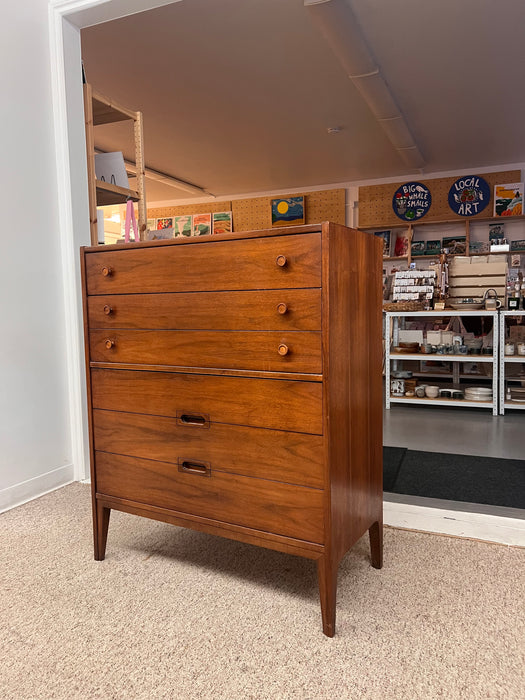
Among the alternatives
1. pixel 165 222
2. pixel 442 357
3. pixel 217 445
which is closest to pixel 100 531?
pixel 217 445

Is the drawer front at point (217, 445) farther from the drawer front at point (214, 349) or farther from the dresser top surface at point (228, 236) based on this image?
the dresser top surface at point (228, 236)

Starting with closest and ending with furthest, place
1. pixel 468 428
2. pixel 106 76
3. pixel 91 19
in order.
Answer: pixel 91 19, pixel 468 428, pixel 106 76

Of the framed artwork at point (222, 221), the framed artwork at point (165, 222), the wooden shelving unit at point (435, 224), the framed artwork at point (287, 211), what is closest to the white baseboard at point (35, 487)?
the wooden shelving unit at point (435, 224)

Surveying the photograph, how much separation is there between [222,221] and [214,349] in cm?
790

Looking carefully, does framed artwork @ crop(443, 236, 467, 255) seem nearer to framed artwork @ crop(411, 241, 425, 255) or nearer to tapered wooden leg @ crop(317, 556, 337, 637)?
framed artwork @ crop(411, 241, 425, 255)

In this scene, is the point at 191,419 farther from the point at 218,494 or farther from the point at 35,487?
the point at 35,487

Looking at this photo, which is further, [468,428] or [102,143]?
[102,143]

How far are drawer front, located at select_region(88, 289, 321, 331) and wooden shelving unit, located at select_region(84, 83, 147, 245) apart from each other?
1.15 m

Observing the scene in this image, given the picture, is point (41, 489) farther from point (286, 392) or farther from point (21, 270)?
point (286, 392)

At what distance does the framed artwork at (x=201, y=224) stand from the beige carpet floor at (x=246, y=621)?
7697 mm

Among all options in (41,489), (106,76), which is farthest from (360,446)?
(106,76)

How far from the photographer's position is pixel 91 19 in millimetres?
2613

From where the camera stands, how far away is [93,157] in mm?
2756

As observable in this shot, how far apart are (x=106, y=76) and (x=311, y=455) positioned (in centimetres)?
433
